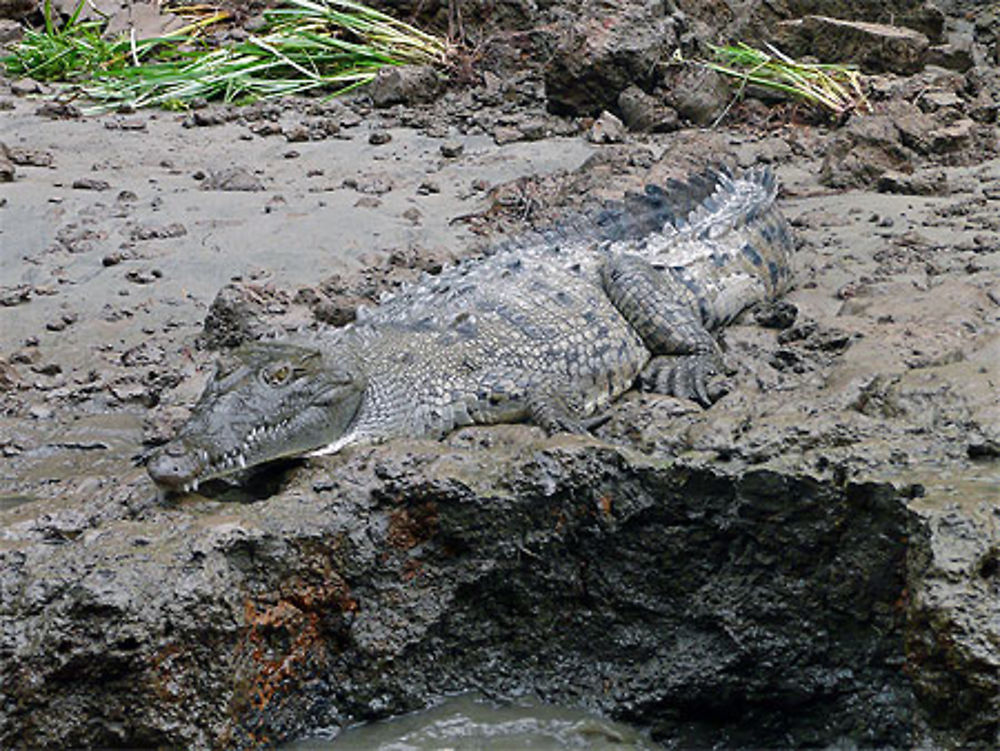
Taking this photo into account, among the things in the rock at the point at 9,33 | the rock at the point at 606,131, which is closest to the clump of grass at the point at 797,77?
the rock at the point at 606,131

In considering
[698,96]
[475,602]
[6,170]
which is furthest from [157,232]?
[475,602]

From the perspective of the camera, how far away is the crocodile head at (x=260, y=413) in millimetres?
4105

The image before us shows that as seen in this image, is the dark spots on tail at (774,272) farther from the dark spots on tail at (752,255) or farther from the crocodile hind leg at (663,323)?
the crocodile hind leg at (663,323)

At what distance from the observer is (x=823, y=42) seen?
9961mm

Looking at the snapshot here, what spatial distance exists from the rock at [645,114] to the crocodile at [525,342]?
2332 mm

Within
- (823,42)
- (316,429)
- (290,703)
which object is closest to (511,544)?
(290,703)

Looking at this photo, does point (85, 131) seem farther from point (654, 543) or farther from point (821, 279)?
point (654, 543)

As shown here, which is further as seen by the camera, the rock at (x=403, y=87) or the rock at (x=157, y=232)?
the rock at (x=403, y=87)

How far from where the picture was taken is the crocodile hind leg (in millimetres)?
5281

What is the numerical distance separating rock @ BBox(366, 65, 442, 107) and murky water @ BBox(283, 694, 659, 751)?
6.67 m

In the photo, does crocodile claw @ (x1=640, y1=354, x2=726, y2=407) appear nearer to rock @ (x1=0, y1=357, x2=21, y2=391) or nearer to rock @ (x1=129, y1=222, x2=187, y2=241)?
rock @ (x1=0, y1=357, x2=21, y2=391)

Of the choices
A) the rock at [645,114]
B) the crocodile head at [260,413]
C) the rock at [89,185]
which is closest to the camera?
the crocodile head at [260,413]

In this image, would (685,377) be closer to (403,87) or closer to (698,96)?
(698,96)

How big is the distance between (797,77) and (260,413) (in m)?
6.20
